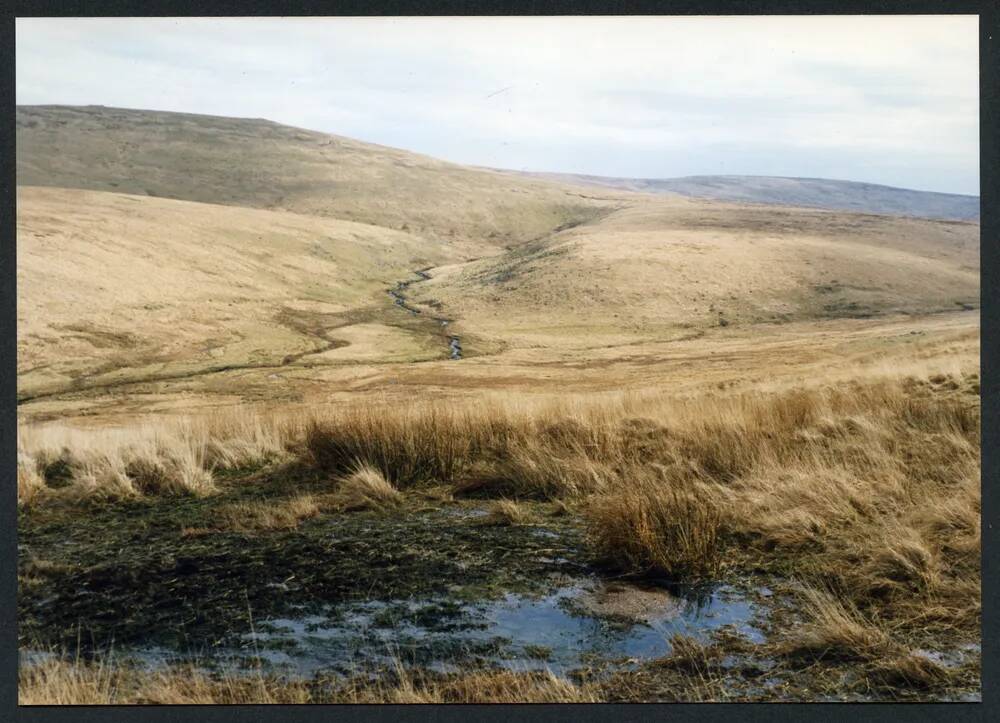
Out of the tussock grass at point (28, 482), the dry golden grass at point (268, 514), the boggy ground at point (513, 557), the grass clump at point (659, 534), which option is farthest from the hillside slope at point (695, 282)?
the grass clump at point (659, 534)

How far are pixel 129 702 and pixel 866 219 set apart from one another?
2347 inches

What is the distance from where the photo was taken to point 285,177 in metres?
91.8

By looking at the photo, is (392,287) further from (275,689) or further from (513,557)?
(275,689)

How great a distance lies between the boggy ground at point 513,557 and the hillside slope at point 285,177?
6248 cm

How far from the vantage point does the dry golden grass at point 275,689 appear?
→ 14.8 feet

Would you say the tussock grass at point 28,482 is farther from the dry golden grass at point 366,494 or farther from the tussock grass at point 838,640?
the tussock grass at point 838,640

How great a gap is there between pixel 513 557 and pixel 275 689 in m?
2.01

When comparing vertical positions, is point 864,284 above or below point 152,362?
above

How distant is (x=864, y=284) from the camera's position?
3712 centimetres

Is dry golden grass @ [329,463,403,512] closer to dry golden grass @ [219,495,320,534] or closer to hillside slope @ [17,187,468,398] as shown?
dry golden grass @ [219,495,320,534]

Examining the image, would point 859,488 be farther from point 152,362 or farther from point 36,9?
point 152,362

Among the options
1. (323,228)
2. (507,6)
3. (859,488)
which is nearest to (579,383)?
(859,488)

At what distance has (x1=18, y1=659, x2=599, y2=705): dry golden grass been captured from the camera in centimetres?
452

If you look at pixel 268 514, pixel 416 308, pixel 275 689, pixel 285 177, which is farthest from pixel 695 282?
pixel 285 177
